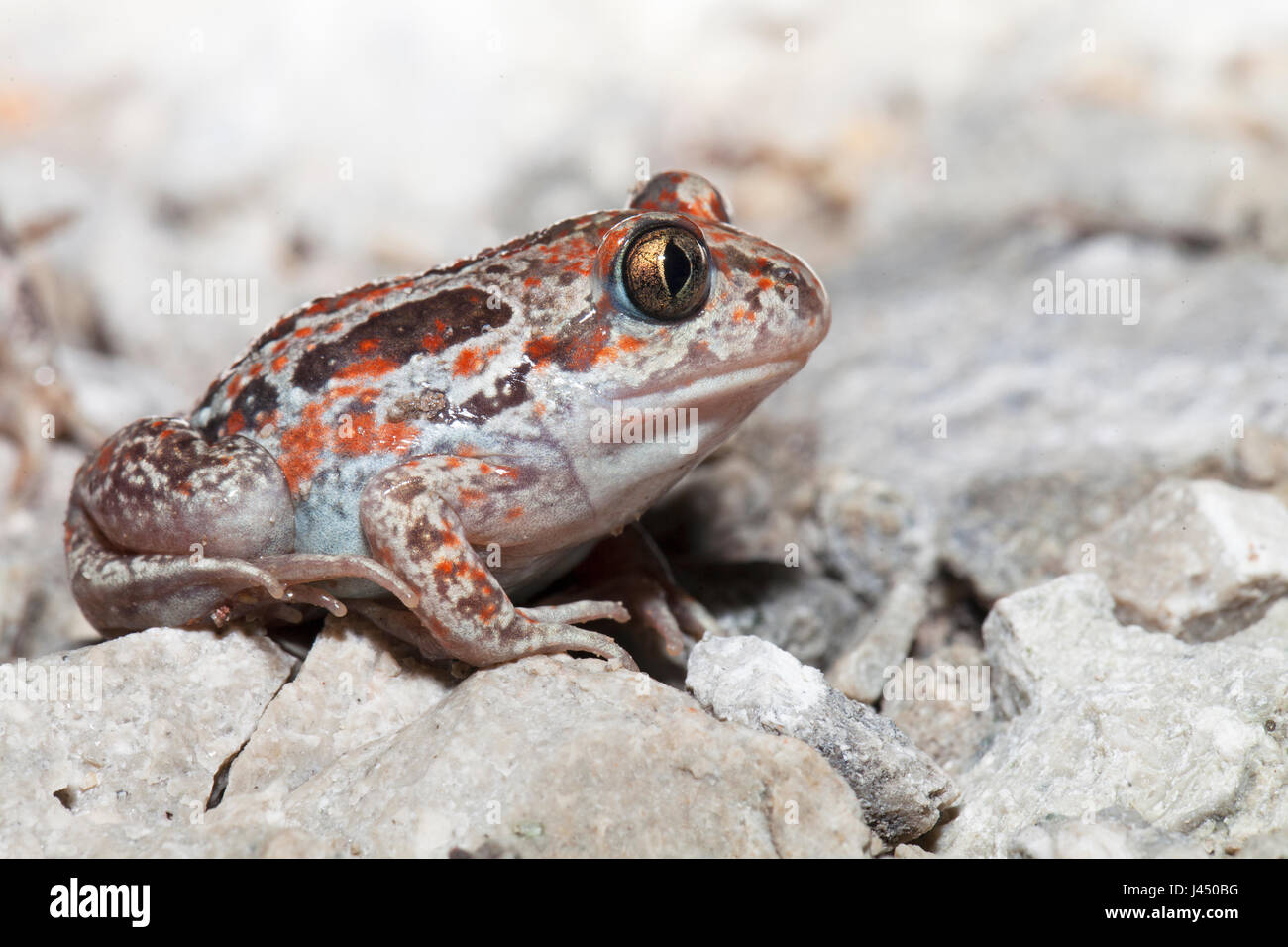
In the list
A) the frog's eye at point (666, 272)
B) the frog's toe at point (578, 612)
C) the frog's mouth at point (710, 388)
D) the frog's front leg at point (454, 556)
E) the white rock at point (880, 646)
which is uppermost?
the frog's eye at point (666, 272)

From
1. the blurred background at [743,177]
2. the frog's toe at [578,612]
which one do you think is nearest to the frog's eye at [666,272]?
the frog's toe at [578,612]

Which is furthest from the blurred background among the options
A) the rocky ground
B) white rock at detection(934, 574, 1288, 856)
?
white rock at detection(934, 574, 1288, 856)

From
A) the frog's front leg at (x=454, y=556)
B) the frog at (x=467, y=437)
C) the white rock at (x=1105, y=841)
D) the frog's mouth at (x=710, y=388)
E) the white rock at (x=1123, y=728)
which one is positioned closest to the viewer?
the white rock at (x=1105, y=841)

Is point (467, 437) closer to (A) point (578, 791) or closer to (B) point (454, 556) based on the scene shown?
(B) point (454, 556)

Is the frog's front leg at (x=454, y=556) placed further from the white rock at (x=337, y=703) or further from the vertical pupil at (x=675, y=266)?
the vertical pupil at (x=675, y=266)

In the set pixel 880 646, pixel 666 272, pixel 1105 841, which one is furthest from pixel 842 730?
pixel 666 272

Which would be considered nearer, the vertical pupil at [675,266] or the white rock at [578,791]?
the white rock at [578,791]

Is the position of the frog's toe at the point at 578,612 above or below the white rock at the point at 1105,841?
above
